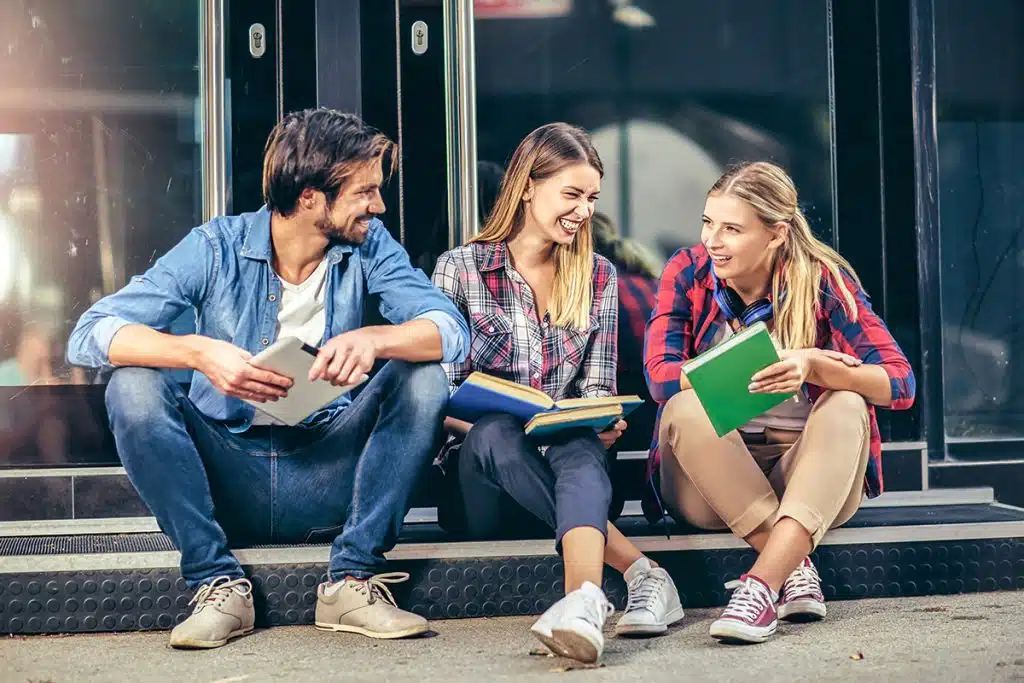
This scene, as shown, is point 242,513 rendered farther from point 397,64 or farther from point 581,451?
point 397,64

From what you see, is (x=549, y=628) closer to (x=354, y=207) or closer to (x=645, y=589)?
(x=645, y=589)

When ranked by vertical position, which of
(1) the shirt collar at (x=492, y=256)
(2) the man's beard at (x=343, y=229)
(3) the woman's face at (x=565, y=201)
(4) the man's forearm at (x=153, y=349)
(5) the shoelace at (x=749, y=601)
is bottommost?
(5) the shoelace at (x=749, y=601)

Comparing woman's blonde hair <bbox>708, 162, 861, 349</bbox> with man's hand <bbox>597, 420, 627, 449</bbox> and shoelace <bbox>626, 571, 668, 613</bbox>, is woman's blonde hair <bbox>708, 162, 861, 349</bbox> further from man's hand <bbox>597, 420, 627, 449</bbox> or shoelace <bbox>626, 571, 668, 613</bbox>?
shoelace <bbox>626, 571, 668, 613</bbox>

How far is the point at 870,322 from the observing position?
3.01 m

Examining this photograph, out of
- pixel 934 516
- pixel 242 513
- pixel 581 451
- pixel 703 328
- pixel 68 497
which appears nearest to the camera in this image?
pixel 581 451

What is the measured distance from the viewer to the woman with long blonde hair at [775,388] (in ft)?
8.90

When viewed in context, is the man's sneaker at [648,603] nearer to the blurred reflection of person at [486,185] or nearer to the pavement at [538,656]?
the pavement at [538,656]

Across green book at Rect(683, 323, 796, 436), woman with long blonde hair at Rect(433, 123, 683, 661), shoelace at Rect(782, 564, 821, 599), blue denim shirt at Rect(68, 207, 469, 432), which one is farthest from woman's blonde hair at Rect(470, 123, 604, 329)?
shoelace at Rect(782, 564, 821, 599)

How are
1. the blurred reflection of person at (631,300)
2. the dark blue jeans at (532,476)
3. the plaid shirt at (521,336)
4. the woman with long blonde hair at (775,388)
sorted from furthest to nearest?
the blurred reflection of person at (631,300)
the plaid shirt at (521,336)
the woman with long blonde hair at (775,388)
the dark blue jeans at (532,476)

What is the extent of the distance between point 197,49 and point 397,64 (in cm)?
62

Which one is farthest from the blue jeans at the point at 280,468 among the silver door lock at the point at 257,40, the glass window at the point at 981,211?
the glass window at the point at 981,211

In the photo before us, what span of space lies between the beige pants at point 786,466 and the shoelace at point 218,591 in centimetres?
106

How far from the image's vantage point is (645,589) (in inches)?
108

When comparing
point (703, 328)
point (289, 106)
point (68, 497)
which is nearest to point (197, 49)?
point (289, 106)
